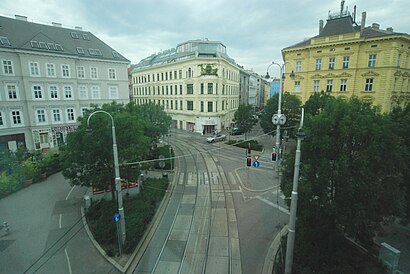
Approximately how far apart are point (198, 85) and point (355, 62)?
83.7ft

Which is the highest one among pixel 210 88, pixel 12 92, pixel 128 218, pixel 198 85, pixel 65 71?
pixel 65 71

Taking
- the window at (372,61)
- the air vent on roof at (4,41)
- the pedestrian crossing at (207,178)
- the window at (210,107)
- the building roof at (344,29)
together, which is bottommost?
the pedestrian crossing at (207,178)

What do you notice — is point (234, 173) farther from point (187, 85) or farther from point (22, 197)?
point (187, 85)

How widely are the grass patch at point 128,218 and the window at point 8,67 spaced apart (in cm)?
2384

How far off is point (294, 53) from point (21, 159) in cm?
4005

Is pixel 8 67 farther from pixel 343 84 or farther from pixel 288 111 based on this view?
pixel 343 84

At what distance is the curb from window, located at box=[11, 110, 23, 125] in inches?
1347

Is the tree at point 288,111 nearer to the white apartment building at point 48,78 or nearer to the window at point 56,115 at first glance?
the white apartment building at point 48,78

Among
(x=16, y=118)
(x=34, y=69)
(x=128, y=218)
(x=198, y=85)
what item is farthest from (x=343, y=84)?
(x=16, y=118)

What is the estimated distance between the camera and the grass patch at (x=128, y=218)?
12312 mm

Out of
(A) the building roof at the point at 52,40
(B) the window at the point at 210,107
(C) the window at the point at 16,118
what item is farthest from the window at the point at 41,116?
(B) the window at the point at 210,107

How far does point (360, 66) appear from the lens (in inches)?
1195

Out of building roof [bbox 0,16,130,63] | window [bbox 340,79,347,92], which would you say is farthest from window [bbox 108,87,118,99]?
window [bbox 340,79,347,92]

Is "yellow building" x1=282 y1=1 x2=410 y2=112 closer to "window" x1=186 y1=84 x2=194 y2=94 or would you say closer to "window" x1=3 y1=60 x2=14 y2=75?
"window" x1=186 y1=84 x2=194 y2=94
